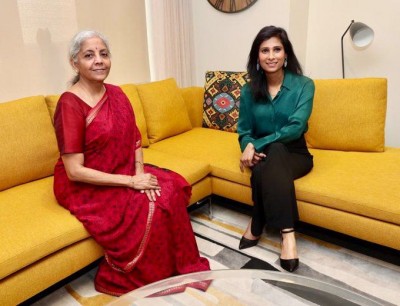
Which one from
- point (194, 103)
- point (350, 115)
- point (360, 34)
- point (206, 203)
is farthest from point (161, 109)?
point (360, 34)

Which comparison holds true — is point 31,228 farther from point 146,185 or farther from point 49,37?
point 49,37

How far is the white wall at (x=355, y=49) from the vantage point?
8.11 ft

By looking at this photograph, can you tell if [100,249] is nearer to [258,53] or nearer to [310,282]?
[310,282]

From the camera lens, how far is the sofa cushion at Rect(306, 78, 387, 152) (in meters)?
2.05

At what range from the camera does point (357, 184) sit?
1674 millimetres

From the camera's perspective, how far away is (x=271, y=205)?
1.69 m

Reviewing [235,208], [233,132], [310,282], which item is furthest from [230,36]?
[310,282]

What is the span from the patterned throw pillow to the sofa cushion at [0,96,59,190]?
4.08 ft

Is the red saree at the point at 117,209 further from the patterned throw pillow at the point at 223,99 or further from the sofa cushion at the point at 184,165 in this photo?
the patterned throw pillow at the point at 223,99

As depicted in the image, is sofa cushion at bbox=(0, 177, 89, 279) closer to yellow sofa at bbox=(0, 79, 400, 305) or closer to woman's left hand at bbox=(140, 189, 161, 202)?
yellow sofa at bbox=(0, 79, 400, 305)

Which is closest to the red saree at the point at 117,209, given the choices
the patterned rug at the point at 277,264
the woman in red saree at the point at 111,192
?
the woman in red saree at the point at 111,192

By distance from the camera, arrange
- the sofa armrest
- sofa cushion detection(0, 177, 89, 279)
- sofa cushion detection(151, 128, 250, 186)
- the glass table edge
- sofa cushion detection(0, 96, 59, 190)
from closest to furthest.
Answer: the glass table edge < sofa cushion detection(0, 177, 89, 279) < sofa cushion detection(0, 96, 59, 190) < sofa cushion detection(151, 128, 250, 186) < the sofa armrest

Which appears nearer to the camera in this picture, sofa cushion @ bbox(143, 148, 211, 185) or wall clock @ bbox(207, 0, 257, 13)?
sofa cushion @ bbox(143, 148, 211, 185)

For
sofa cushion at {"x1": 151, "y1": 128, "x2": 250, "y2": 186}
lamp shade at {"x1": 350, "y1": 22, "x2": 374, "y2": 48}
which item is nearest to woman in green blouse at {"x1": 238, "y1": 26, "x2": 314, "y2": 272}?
sofa cushion at {"x1": 151, "y1": 128, "x2": 250, "y2": 186}
